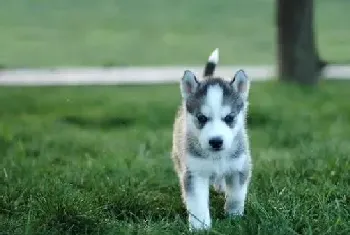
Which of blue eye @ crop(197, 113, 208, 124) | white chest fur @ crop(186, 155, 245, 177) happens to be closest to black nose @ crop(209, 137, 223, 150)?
blue eye @ crop(197, 113, 208, 124)

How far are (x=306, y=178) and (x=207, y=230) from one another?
6.18 feet

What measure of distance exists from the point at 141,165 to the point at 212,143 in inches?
90.7

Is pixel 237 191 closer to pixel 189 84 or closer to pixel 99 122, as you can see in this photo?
pixel 189 84

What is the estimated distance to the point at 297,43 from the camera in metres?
13.7

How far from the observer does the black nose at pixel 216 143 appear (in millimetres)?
5449

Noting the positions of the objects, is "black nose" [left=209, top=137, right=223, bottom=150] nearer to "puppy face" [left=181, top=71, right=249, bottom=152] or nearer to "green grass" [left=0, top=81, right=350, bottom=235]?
"puppy face" [left=181, top=71, right=249, bottom=152]

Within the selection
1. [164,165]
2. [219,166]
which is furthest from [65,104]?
[219,166]

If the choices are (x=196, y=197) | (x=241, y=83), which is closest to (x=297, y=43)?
(x=241, y=83)

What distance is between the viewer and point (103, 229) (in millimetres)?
5543

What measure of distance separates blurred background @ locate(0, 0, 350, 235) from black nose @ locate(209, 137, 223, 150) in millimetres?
480

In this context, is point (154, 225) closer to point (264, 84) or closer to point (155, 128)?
point (155, 128)

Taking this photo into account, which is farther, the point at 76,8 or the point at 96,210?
the point at 76,8

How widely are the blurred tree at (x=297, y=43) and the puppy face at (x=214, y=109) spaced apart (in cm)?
781

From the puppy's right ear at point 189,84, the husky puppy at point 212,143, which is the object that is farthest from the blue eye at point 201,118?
the puppy's right ear at point 189,84
